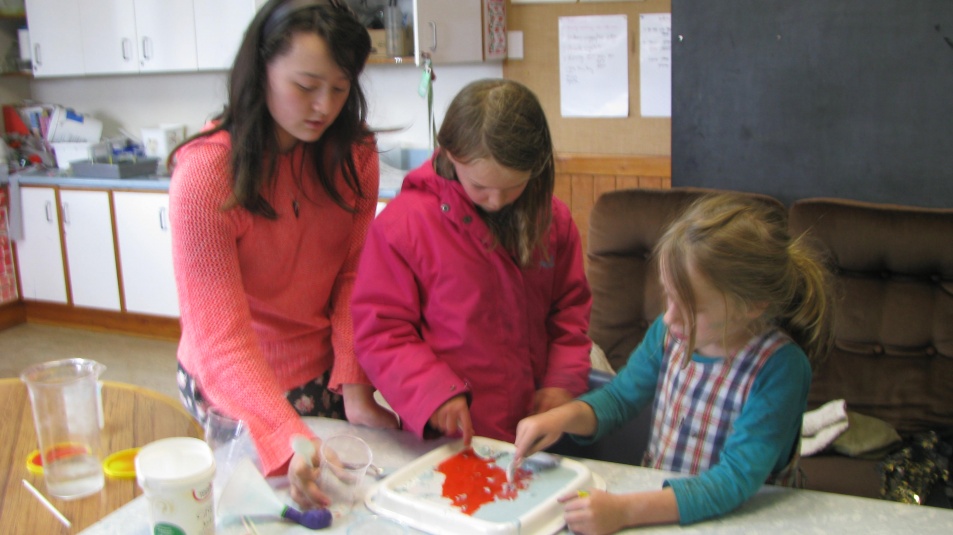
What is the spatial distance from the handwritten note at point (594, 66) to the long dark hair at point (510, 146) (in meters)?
2.29

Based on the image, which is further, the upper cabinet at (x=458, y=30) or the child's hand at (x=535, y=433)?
the upper cabinet at (x=458, y=30)

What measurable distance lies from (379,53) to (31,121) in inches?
92.4

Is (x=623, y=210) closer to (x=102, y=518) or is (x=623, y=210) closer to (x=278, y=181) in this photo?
(x=278, y=181)

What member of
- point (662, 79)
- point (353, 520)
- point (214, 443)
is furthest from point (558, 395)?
point (662, 79)

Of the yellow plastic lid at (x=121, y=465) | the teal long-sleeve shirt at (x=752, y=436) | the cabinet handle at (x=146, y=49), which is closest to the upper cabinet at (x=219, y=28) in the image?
the cabinet handle at (x=146, y=49)

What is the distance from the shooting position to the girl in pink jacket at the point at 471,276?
131 cm

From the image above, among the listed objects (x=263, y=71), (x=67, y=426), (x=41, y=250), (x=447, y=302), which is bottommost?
(x=41, y=250)

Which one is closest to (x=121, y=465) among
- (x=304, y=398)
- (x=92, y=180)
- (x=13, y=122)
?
(x=304, y=398)

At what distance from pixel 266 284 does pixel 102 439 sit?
0.36m

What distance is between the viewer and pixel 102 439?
4.46ft

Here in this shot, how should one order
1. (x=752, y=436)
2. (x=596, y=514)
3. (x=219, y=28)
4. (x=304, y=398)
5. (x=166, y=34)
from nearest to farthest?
1. (x=596, y=514)
2. (x=752, y=436)
3. (x=304, y=398)
4. (x=219, y=28)
5. (x=166, y=34)

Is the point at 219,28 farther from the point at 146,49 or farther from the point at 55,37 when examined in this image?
the point at 55,37

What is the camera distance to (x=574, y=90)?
12.1ft

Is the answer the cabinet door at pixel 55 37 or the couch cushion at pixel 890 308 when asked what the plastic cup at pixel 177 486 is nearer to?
the couch cushion at pixel 890 308
